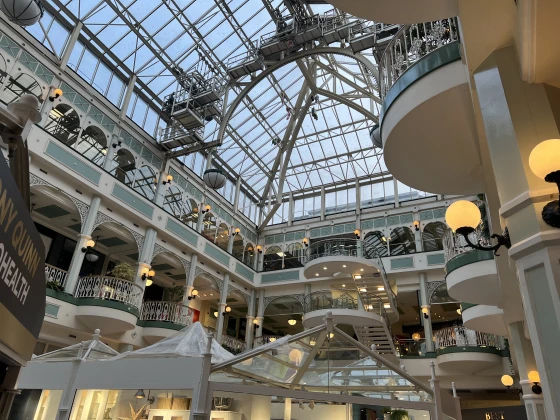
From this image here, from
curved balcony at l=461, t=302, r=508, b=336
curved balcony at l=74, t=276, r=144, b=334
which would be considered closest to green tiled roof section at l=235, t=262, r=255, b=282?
curved balcony at l=74, t=276, r=144, b=334

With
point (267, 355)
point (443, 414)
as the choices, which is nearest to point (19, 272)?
point (267, 355)

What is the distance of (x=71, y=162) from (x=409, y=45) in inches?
420

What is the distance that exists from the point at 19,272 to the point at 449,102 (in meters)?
3.80

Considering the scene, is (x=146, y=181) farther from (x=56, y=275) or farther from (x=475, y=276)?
(x=475, y=276)

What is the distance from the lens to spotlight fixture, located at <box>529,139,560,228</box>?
87.1 inches

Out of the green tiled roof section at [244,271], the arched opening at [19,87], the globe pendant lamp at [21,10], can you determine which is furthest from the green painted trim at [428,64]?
the green tiled roof section at [244,271]

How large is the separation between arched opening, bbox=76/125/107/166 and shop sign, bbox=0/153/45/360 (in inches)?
553

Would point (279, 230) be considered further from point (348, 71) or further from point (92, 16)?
point (92, 16)

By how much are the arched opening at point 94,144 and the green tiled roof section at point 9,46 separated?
3.12 meters

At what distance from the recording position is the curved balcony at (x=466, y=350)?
45.6ft

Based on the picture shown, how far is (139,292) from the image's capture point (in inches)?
520

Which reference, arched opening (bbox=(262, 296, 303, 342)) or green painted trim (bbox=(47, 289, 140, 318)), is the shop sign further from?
arched opening (bbox=(262, 296, 303, 342))

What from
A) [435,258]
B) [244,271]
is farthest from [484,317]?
[244,271]

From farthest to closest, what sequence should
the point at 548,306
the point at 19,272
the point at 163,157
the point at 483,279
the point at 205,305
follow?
the point at 205,305
the point at 163,157
the point at 483,279
the point at 548,306
the point at 19,272
